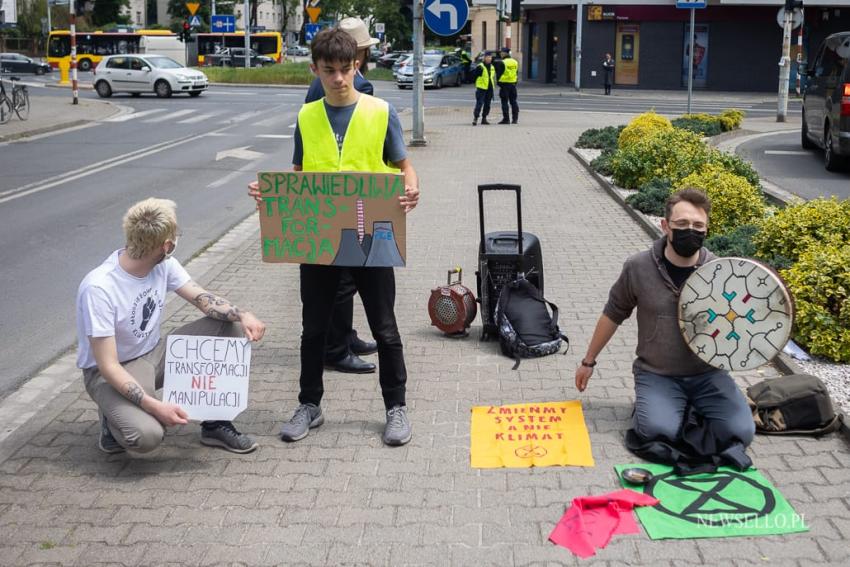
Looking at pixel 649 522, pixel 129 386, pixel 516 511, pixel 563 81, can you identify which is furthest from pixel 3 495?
pixel 563 81

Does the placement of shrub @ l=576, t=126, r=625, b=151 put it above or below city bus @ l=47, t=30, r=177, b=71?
below

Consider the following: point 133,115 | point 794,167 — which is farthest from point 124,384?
point 133,115

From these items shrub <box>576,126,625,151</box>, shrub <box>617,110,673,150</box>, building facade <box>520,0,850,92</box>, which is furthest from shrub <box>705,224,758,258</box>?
building facade <box>520,0,850,92</box>

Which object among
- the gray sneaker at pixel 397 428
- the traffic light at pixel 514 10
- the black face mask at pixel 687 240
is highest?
the traffic light at pixel 514 10

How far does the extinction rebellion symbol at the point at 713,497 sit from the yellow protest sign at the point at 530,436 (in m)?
0.43

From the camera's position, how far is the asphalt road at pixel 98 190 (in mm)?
8359

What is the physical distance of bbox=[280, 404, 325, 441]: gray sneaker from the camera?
17.1ft

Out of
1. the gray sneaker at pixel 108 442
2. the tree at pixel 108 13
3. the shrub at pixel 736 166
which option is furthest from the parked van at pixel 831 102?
the tree at pixel 108 13

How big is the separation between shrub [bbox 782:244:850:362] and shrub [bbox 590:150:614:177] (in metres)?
9.07

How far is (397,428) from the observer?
205 inches

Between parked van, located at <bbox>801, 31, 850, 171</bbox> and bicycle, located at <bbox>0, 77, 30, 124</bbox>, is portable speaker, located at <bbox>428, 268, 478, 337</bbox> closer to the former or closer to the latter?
parked van, located at <bbox>801, 31, 850, 171</bbox>

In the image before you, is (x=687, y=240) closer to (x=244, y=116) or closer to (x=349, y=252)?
(x=349, y=252)

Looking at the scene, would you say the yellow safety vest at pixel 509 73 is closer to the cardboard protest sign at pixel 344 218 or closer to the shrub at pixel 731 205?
the shrub at pixel 731 205

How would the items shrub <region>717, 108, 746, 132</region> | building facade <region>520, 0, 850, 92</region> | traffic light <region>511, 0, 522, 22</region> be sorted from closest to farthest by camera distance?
1. shrub <region>717, 108, 746, 132</region>
2. traffic light <region>511, 0, 522, 22</region>
3. building facade <region>520, 0, 850, 92</region>
